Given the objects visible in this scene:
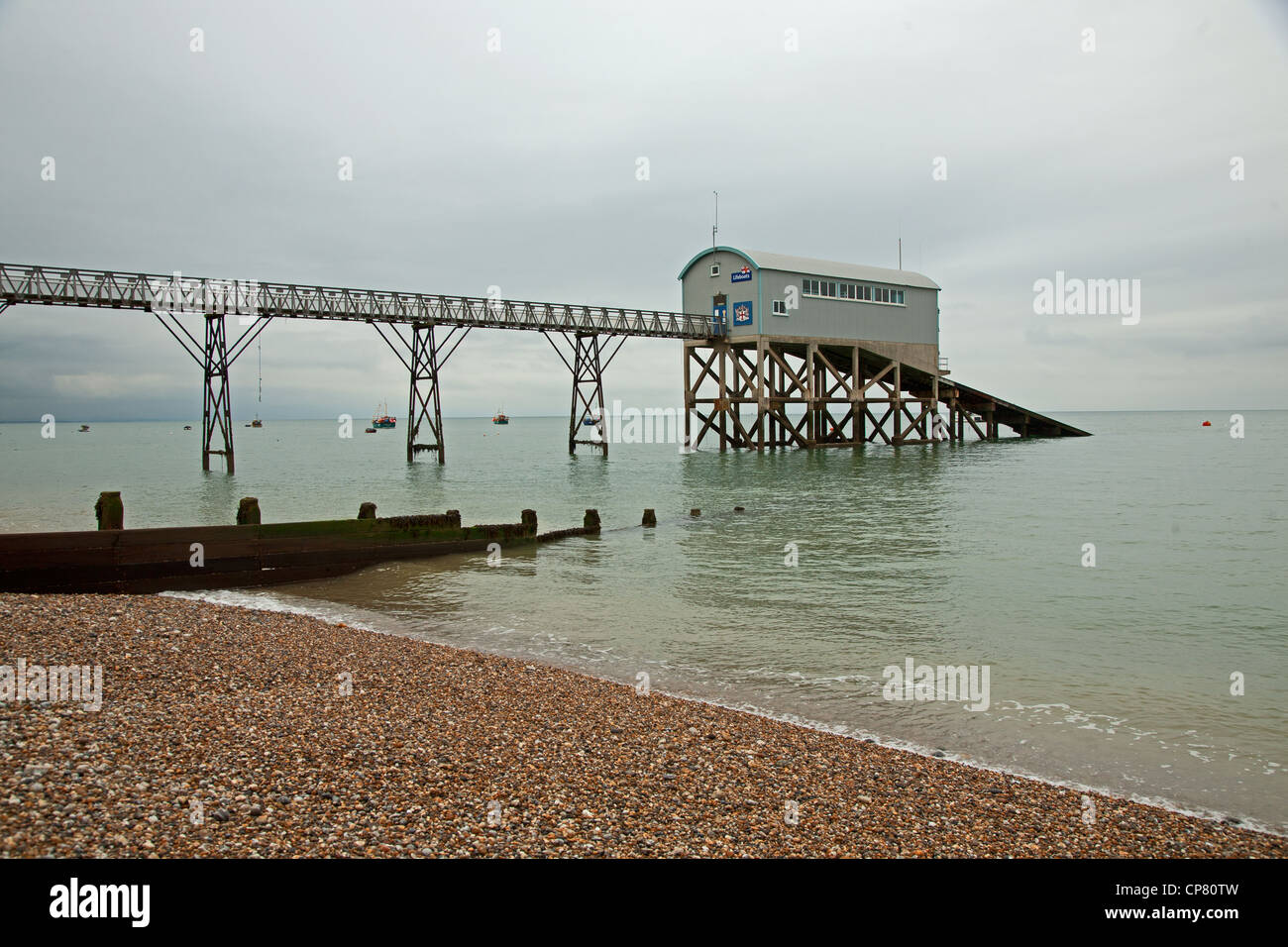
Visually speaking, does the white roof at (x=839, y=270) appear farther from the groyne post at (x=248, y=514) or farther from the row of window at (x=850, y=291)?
the groyne post at (x=248, y=514)

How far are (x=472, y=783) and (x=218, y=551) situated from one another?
10.7 meters

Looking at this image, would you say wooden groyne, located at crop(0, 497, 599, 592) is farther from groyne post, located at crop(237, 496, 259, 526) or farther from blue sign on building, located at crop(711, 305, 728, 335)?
blue sign on building, located at crop(711, 305, 728, 335)

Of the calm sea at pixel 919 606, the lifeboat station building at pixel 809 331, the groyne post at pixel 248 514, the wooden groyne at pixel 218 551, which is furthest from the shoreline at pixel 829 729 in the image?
the lifeboat station building at pixel 809 331

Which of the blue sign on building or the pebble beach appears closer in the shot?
the pebble beach

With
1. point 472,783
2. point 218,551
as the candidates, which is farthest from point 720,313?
point 472,783

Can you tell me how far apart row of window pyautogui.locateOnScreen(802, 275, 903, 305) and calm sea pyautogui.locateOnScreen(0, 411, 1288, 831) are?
1976 centimetres

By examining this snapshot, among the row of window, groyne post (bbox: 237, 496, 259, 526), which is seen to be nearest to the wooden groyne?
groyne post (bbox: 237, 496, 259, 526)

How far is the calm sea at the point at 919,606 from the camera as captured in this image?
762 centimetres

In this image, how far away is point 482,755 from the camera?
5840 millimetres

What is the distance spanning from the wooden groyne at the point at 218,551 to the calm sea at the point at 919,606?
0.54 m

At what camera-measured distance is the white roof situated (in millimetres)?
47059

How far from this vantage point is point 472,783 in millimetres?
5309

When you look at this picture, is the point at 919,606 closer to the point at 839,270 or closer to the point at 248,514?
the point at 248,514
